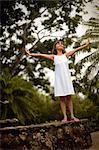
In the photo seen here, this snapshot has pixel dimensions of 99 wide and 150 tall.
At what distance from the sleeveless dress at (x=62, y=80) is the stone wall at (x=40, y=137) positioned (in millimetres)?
540

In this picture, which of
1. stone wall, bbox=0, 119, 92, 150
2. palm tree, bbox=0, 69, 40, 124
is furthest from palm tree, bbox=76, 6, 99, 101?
stone wall, bbox=0, 119, 92, 150

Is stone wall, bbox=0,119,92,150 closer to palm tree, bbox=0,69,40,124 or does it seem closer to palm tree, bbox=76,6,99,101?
palm tree, bbox=0,69,40,124

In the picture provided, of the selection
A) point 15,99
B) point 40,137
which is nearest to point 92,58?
point 15,99

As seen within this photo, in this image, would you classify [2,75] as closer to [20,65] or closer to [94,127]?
[20,65]

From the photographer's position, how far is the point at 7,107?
29.2 feet

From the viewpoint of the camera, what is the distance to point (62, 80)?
516 centimetres

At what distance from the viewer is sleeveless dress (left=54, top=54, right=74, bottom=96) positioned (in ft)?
16.9

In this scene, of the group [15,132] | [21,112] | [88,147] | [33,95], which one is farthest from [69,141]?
[33,95]

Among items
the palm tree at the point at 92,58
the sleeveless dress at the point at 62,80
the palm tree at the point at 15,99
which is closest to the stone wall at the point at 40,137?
the sleeveless dress at the point at 62,80

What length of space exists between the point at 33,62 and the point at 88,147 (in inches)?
233

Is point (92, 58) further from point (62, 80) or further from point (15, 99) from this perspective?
point (62, 80)

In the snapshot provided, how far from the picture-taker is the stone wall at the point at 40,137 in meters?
4.91

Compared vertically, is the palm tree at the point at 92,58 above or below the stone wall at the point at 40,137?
above

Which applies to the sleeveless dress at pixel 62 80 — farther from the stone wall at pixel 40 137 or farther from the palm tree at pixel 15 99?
the palm tree at pixel 15 99
